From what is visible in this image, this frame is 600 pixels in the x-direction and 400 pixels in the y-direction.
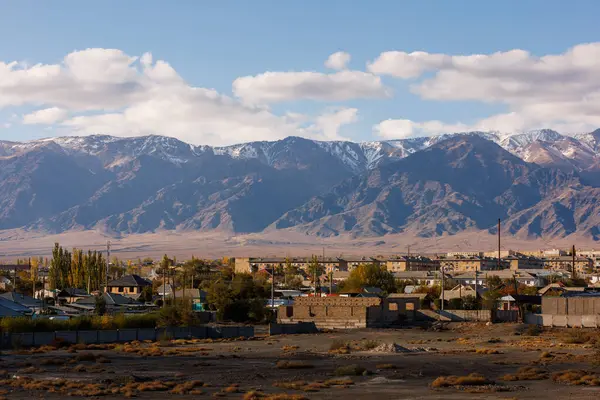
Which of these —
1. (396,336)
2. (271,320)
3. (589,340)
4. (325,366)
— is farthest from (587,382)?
(271,320)

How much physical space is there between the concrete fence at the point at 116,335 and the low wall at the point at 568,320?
3083cm

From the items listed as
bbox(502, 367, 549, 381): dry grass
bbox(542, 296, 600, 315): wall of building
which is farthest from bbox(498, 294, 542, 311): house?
bbox(502, 367, 549, 381): dry grass

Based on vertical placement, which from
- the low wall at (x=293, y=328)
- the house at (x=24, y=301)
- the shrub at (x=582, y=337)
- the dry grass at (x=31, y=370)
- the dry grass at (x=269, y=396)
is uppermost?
the house at (x=24, y=301)

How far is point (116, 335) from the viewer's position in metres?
80.9

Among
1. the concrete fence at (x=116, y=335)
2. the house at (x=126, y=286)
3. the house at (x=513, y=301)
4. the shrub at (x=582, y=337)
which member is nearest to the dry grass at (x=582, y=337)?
the shrub at (x=582, y=337)

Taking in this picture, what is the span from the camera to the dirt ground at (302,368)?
151 ft

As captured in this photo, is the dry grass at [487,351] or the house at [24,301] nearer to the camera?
the dry grass at [487,351]

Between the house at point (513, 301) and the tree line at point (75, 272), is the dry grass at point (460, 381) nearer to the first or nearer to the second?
the house at point (513, 301)

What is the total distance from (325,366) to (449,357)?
10.9 m

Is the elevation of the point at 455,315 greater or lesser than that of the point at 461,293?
lesser

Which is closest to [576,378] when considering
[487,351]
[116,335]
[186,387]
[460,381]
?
[460,381]

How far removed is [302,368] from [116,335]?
27.2m

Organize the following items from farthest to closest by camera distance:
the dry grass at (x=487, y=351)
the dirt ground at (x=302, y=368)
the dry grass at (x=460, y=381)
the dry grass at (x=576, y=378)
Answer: the dry grass at (x=487, y=351) → the dry grass at (x=576, y=378) → the dry grass at (x=460, y=381) → the dirt ground at (x=302, y=368)

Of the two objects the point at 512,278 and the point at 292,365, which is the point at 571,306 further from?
the point at 512,278
